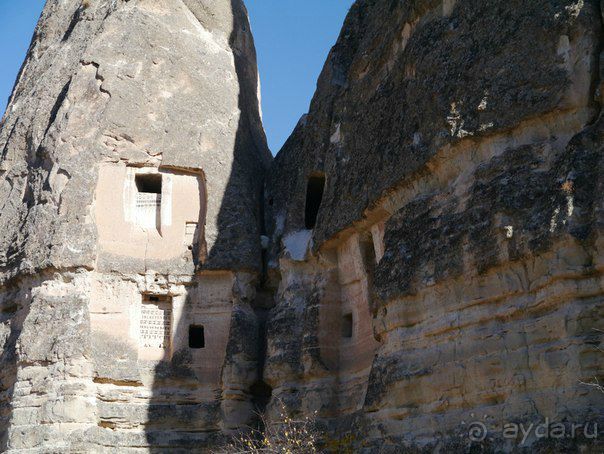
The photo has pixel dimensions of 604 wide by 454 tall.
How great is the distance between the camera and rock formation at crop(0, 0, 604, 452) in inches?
390

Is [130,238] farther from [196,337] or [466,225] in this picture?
[466,225]

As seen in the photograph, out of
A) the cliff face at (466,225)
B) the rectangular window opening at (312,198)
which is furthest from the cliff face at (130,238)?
the cliff face at (466,225)

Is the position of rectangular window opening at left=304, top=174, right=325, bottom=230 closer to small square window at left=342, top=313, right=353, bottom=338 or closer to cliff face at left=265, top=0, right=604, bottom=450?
cliff face at left=265, top=0, right=604, bottom=450

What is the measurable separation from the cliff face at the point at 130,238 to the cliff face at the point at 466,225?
7.75ft

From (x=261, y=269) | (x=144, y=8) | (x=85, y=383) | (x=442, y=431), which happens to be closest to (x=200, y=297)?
(x=261, y=269)

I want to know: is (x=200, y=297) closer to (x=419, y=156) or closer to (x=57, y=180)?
(x=57, y=180)

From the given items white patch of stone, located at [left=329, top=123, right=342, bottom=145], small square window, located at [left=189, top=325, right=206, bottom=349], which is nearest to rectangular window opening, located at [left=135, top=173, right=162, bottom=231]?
small square window, located at [left=189, top=325, right=206, bottom=349]

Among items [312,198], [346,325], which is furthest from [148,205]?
[346,325]

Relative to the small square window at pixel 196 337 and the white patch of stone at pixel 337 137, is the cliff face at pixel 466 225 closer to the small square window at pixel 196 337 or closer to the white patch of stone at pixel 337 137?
the white patch of stone at pixel 337 137

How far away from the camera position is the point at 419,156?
39.1 ft

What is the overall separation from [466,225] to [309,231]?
5.96 metres

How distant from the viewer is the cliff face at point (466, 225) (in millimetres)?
9359

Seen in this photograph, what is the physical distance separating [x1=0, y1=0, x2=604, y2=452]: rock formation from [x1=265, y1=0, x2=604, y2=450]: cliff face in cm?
3

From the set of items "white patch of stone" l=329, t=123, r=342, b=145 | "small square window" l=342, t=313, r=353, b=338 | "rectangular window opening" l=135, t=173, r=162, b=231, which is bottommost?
"small square window" l=342, t=313, r=353, b=338
